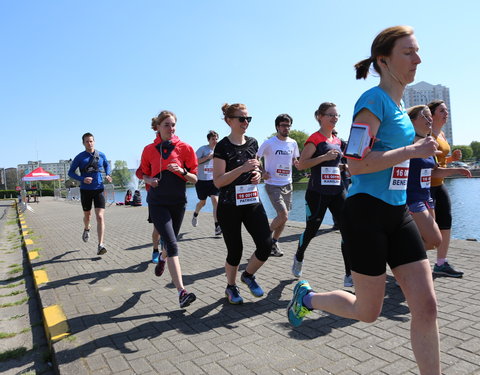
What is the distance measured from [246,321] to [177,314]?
0.75 m

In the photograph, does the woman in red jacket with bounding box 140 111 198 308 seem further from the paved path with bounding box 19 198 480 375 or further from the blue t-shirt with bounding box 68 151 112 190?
the blue t-shirt with bounding box 68 151 112 190

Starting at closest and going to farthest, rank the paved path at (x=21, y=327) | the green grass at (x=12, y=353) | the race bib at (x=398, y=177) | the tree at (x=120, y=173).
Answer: the race bib at (x=398, y=177), the paved path at (x=21, y=327), the green grass at (x=12, y=353), the tree at (x=120, y=173)

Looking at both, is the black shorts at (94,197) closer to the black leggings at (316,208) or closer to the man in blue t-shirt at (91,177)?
the man in blue t-shirt at (91,177)

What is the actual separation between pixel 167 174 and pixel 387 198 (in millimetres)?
2883

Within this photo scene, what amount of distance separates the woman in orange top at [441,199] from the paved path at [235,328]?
0.24m

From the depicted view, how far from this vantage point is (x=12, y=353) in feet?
11.1

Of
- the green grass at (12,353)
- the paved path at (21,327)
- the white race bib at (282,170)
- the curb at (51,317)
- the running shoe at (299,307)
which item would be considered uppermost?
the white race bib at (282,170)

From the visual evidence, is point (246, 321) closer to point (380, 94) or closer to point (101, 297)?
point (101, 297)

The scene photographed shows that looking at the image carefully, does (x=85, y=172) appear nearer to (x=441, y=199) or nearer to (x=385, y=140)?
(x=441, y=199)

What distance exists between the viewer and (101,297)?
4.62 metres

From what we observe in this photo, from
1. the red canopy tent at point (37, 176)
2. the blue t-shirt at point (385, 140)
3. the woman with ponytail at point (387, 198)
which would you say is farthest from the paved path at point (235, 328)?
the red canopy tent at point (37, 176)

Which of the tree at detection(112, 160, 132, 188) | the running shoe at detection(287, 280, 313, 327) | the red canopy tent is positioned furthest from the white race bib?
the tree at detection(112, 160, 132, 188)

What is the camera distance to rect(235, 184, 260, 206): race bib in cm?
393

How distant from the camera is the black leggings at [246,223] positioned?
396 cm
